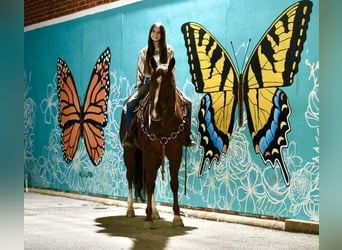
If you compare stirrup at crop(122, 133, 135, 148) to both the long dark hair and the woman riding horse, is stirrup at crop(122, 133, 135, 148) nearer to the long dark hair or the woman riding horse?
the woman riding horse

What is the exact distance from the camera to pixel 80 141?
947 cm

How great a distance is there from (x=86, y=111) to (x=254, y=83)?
3.83 meters

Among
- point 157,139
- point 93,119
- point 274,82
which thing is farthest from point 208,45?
point 93,119

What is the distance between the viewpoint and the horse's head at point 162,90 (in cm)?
541

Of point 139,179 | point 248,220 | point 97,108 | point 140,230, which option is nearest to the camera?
point 140,230

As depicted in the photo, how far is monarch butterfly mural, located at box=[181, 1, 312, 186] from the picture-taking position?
6035mm

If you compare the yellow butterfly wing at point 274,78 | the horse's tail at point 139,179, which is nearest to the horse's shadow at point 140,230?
the horse's tail at point 139,179

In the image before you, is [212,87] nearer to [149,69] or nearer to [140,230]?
[149,69]

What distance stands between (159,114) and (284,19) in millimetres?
1923

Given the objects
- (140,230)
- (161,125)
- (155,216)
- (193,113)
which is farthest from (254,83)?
(140,230)

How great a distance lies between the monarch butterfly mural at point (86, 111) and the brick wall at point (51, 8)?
0.91m

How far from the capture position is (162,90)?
545 centimetres

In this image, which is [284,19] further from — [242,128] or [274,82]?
[242,128]

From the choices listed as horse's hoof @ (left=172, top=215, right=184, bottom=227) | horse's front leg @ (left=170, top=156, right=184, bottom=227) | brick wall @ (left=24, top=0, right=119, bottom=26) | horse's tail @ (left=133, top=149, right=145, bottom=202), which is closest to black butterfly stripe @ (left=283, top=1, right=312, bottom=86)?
horse's front leg @ (left=170, top=156, right=184, bottom=227)
